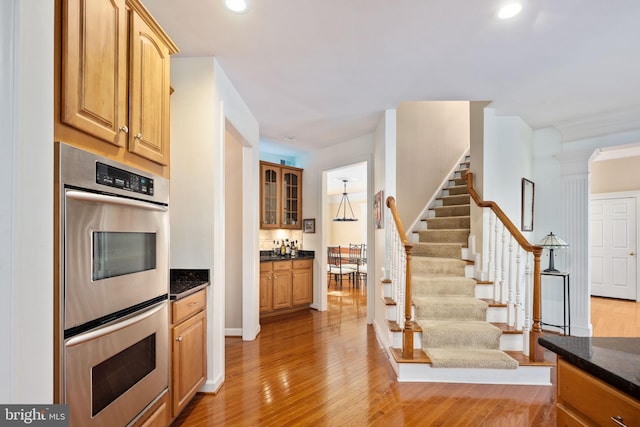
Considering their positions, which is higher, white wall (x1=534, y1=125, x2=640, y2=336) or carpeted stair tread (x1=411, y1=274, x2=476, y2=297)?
white wall (x1=534, y1=125, x2=640, y2=336)

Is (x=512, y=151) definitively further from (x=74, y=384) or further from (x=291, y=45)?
(x=74, y=384)

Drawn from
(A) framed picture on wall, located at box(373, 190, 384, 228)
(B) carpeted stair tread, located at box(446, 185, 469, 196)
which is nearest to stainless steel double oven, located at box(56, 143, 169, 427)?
(A) framed picture on wall, located at box(373, 190, 384, 228)

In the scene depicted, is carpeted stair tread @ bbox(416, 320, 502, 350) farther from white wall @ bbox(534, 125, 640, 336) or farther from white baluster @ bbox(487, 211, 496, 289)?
white wall @ bbox(534, 125, 640, 336)

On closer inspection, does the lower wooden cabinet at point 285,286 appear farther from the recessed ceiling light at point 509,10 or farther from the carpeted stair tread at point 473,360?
the recessed ceiling light at point 509,10

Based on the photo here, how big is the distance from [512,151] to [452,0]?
2.63 meters

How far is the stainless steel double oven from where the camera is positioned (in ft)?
3.70

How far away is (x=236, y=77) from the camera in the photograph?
9.57ft

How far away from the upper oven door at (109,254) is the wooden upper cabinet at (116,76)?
27 centimetres

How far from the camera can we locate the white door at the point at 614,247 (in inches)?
238

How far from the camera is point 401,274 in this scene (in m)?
3.21

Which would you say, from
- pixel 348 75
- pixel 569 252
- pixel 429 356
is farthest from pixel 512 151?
pixel 429 356

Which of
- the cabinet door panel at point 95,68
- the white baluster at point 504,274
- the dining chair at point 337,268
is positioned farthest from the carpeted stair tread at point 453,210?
the cabinet door panel at point 95,68

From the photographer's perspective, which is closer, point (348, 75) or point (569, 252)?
point (348, 75)

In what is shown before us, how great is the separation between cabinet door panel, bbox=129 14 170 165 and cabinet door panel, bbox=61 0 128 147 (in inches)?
2.7
